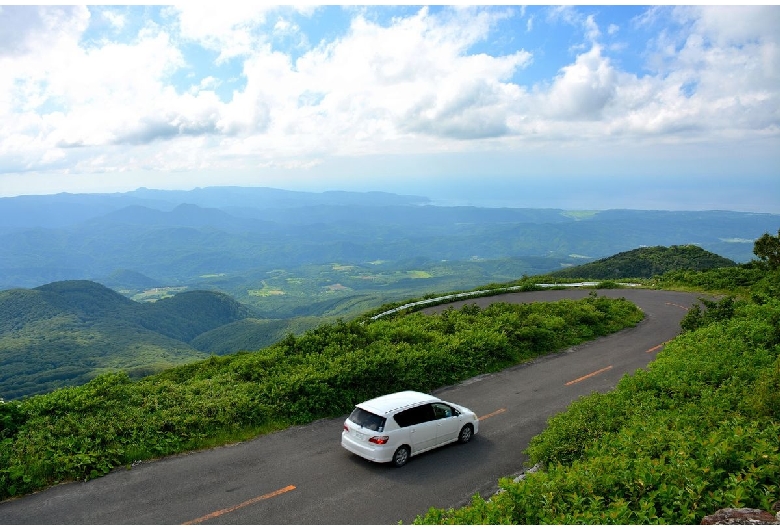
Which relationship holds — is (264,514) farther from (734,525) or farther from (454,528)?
(734,525)

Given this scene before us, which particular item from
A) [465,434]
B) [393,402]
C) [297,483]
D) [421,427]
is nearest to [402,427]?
[421,427]

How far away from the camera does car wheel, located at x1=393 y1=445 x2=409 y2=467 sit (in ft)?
40.3

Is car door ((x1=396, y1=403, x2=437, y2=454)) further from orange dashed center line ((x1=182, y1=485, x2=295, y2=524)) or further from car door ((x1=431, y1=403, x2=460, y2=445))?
orange dashed center line ((x1=182, y1=485, x2=295, y2=524))

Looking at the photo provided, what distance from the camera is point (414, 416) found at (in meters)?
12.8

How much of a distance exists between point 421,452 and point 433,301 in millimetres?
21650

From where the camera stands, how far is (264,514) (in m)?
10.1

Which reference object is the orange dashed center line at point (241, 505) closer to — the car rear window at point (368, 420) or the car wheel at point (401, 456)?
the car rear window at point (368, 420)

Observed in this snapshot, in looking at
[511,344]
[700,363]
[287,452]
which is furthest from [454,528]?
[511,344]

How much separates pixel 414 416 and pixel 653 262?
256 ft

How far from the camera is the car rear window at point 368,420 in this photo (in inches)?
481

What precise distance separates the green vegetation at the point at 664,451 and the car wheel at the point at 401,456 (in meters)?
2.33

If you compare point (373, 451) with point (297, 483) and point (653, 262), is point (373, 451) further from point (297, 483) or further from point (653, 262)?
point (653, 262)

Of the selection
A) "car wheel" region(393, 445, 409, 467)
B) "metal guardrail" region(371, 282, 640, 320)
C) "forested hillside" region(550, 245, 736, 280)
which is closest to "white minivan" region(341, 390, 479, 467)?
"car wheel" region(393, 445, 409, 467)

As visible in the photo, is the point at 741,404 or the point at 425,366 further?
the point at 425,366
